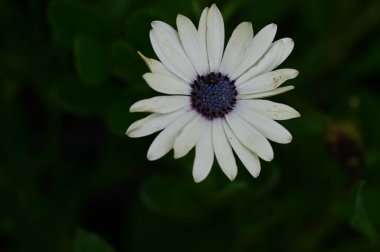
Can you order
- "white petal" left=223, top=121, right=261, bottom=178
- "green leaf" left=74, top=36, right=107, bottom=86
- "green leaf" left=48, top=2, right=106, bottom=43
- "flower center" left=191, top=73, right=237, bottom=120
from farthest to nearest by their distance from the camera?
1. "green leaf" left=48, top=2, right=106, bottom=43
2. "green leaf" left=74, top=36, right=107, bottom=86
3. "flower center" left=191, top=73, right=237, bottom=120
4. "white petal" left=223, top=121, right=261, bottom=178

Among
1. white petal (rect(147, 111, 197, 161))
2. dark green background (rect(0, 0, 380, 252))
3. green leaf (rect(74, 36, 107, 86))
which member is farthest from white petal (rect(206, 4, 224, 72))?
green leaf (rect(74, 36, 107, 86))

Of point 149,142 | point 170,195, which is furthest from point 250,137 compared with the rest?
point 149,142

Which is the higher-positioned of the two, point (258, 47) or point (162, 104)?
point (258, 47)

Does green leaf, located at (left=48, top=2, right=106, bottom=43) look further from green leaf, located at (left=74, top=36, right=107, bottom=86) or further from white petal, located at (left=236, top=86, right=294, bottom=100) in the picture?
white petal, located at (left=236, top=86, right=294, bottom=100)

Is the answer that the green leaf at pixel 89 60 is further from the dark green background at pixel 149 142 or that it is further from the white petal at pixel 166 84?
the white petal at pixel 166 84

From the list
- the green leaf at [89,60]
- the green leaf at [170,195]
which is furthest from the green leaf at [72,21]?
the green leaf at [170,195]

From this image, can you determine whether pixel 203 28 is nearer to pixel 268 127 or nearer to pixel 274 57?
pixel 274 57
